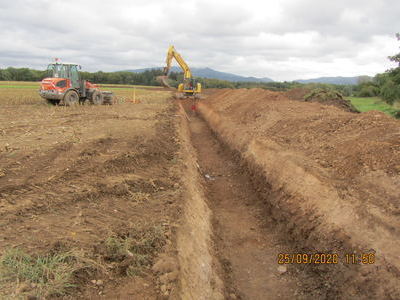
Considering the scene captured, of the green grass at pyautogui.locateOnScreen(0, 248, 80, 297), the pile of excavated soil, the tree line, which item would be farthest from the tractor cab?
the tree line

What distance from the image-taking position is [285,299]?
5090 millimetres

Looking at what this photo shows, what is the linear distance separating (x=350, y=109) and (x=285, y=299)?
14967 millimetres

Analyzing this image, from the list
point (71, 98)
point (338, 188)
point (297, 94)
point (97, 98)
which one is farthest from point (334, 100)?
point (71, 98)

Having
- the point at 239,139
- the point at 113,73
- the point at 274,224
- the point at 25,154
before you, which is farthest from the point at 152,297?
the point at 113,73

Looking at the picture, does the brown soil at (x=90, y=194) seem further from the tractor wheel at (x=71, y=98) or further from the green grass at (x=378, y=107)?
the green grass at (x=378, y=107)

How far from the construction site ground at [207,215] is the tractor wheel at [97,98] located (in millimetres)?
11129

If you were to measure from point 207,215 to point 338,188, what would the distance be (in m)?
2.88

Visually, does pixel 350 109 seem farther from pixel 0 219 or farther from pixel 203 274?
pixel 0 219

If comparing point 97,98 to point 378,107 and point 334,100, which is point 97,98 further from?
point 378,107

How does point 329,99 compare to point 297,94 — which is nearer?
point 329,99

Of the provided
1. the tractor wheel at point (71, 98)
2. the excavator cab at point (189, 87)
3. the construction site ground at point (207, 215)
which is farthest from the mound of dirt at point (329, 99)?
the tractor wheel at point (71, 98)

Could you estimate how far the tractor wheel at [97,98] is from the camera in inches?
853

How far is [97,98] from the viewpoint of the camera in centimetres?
2195

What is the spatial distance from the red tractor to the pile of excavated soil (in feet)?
43.3
